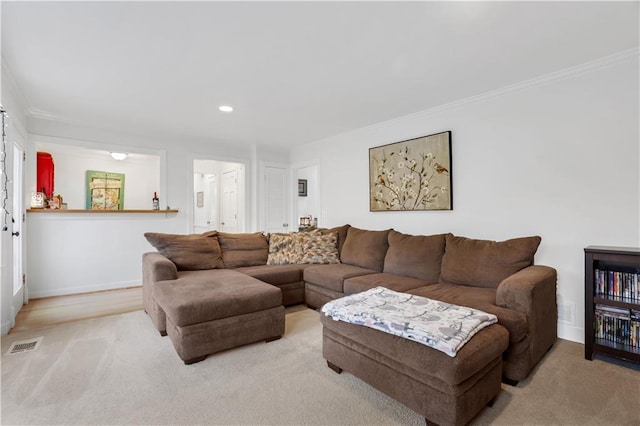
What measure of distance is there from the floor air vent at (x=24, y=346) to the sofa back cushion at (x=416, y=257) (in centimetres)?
316

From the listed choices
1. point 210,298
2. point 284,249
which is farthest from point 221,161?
point 210,298

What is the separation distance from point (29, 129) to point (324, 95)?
3.68 m

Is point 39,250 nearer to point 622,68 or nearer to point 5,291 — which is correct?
point 5,291

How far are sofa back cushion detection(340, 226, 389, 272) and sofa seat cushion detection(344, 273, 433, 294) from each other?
1.23 ft

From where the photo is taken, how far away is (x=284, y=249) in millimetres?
3977

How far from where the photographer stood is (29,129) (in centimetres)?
381

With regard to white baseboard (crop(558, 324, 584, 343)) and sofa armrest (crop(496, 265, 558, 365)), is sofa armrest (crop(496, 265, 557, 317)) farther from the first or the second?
white baseboard (crop(558, 324, 584, 343))

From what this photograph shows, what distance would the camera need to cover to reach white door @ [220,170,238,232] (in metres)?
6.26

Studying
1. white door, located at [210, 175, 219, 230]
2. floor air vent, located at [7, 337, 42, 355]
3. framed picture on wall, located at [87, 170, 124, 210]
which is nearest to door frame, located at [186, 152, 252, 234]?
white door, located at [210, 175, 219, 230]

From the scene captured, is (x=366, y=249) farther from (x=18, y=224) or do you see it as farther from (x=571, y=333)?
(x=18, y=224)

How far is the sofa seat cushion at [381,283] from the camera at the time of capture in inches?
109

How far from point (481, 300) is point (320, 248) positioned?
211 cm

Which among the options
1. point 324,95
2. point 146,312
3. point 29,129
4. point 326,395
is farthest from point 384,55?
point 29,129

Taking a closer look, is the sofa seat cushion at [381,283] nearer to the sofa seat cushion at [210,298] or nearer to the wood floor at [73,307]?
the sofa seat cushion at [210,298]
